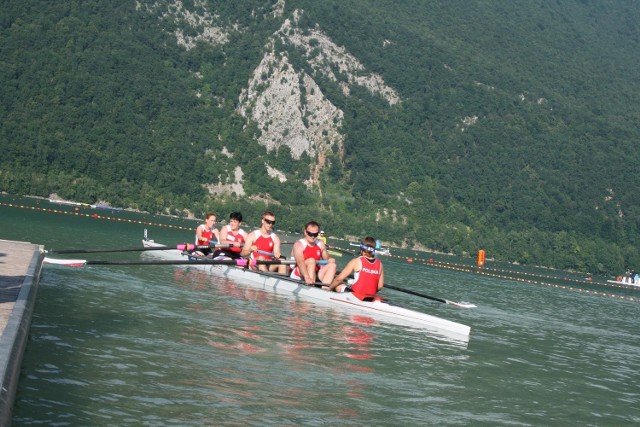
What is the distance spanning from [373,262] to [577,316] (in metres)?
17.6

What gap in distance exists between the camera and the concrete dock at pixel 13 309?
10.6 meters

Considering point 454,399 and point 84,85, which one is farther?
point 84,85

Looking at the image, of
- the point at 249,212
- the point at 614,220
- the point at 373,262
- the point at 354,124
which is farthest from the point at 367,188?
the point at 373,262

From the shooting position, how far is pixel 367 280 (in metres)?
23.0

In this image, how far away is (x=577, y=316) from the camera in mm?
37375

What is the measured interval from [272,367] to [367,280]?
8.08 meters

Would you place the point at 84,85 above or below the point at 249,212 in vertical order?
above

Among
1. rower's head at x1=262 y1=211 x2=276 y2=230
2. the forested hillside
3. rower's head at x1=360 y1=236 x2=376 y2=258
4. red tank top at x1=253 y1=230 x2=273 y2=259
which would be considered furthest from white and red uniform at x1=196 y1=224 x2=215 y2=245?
the forested hillside

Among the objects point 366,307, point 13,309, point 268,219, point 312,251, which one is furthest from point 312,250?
point 13,309

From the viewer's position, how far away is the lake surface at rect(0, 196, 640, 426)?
12.2 meters

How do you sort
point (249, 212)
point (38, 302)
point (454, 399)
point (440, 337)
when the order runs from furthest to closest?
point (249, 212) → point (440, 337) → point (38, 302) → point (454, 399)

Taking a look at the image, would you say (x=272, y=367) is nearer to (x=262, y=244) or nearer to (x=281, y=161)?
(x=262, y=244)

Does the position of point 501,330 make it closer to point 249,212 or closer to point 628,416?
point 628,416

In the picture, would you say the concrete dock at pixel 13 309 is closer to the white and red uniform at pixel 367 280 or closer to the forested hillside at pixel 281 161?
the white and red uniform at pixel 367 280
